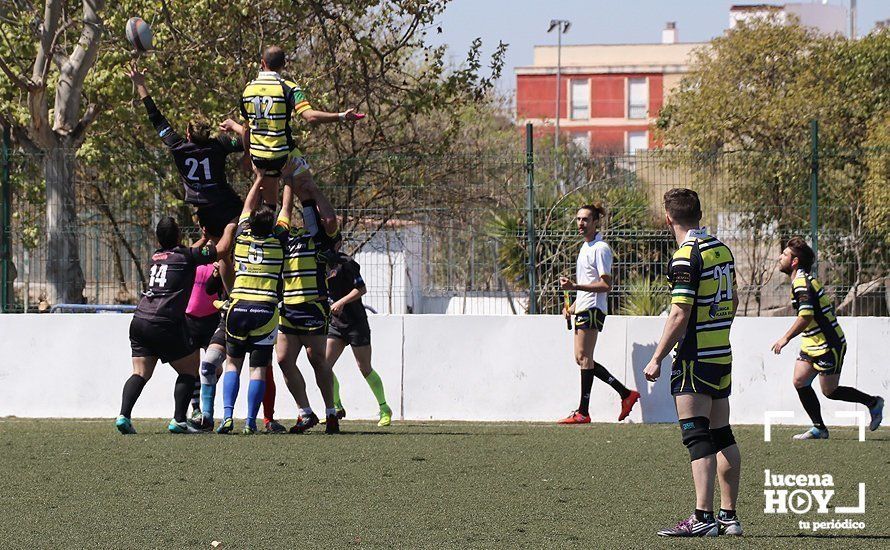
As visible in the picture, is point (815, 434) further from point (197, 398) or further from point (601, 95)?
point (601, 95)

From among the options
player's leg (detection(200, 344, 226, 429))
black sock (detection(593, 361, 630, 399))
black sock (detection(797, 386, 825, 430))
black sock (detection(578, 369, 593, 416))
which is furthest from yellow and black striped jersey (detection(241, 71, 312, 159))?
black sock (detection(797, 386, 825, 430))

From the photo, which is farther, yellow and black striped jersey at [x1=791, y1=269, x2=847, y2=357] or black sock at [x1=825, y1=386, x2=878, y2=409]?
black sock at [x1=825, y1=386, x2=878, y2=409]

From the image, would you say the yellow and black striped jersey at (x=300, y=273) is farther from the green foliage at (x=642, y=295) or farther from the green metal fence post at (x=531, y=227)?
the green foliage at (x=642, y=295)

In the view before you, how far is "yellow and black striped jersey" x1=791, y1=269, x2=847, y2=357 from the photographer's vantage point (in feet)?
37.9

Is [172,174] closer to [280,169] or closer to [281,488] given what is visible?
[280,169]

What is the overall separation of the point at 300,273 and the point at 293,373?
857mm

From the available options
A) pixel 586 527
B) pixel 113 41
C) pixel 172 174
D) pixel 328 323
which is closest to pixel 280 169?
pixel 328 323

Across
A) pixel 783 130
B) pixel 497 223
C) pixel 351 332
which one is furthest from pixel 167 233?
pixel 783 130

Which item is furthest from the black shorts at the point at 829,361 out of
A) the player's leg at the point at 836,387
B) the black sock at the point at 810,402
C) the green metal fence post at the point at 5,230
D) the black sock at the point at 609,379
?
the green metal fence post at the point at 5,230

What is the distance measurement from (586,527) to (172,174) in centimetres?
945

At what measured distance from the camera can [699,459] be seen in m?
6.48

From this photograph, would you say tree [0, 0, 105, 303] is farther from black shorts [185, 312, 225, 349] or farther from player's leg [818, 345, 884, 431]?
player's leg [818, 345, 884, 431]

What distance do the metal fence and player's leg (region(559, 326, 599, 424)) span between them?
2.54 ft

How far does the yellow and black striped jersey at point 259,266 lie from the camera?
10898mm
